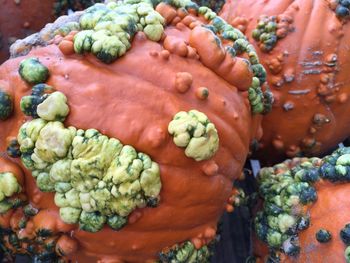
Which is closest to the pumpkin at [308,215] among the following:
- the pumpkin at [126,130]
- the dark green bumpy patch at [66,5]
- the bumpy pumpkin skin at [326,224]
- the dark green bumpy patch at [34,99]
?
the bumpy pumpkin skin at [326,224]

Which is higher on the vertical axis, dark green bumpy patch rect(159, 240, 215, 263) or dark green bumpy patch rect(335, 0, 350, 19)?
dark green bumpy patch rect(335, 0, 350, 19)

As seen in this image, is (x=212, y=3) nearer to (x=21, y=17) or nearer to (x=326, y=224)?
(x=21, y=17)

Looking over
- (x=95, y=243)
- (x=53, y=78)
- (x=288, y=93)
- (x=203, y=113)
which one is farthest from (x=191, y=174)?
(x=288, y=93)

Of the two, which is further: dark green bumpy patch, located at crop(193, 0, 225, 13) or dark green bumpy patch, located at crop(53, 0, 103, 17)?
dark green bumpy patch, located at crop(193, 0, 225, 13)

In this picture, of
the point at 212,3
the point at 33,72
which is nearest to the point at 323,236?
the point at 33,72

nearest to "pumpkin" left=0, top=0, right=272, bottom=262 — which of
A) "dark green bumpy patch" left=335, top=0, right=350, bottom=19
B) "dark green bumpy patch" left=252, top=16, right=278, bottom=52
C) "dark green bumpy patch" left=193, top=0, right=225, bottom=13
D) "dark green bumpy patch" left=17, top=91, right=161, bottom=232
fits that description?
"dark green bumpy patch" left=17, top=91, right=161, bottom=232

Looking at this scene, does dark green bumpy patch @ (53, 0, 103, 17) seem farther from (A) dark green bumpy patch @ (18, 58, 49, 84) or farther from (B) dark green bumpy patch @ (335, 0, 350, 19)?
(B) dark green bumpy patch @ (335, 0, 350, 19)
